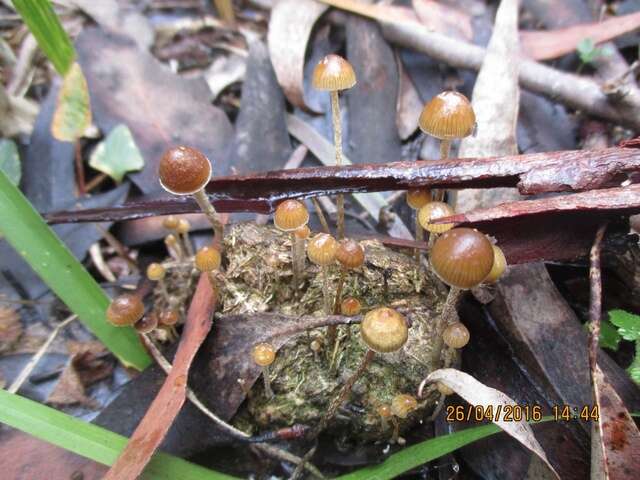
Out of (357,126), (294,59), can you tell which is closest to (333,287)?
(357,126)

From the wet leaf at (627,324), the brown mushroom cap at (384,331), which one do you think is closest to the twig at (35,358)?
the brown mushroom cap at (384,331)

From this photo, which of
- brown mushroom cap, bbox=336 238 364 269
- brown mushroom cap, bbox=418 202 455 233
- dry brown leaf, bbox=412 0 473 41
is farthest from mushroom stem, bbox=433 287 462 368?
dry brown leaf, bbox=412 0 473 41

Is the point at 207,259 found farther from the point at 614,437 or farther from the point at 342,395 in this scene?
the point at 614,437

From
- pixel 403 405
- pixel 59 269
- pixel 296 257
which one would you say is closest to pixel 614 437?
pixel 403 405

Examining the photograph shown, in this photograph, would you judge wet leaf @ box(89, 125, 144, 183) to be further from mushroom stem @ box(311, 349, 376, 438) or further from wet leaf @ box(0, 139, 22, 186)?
mushroom stem @ box(311, 349, 376, 438)

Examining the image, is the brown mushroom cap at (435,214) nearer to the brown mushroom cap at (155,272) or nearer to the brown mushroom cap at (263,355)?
the brown mushroom cap at (263,355)
